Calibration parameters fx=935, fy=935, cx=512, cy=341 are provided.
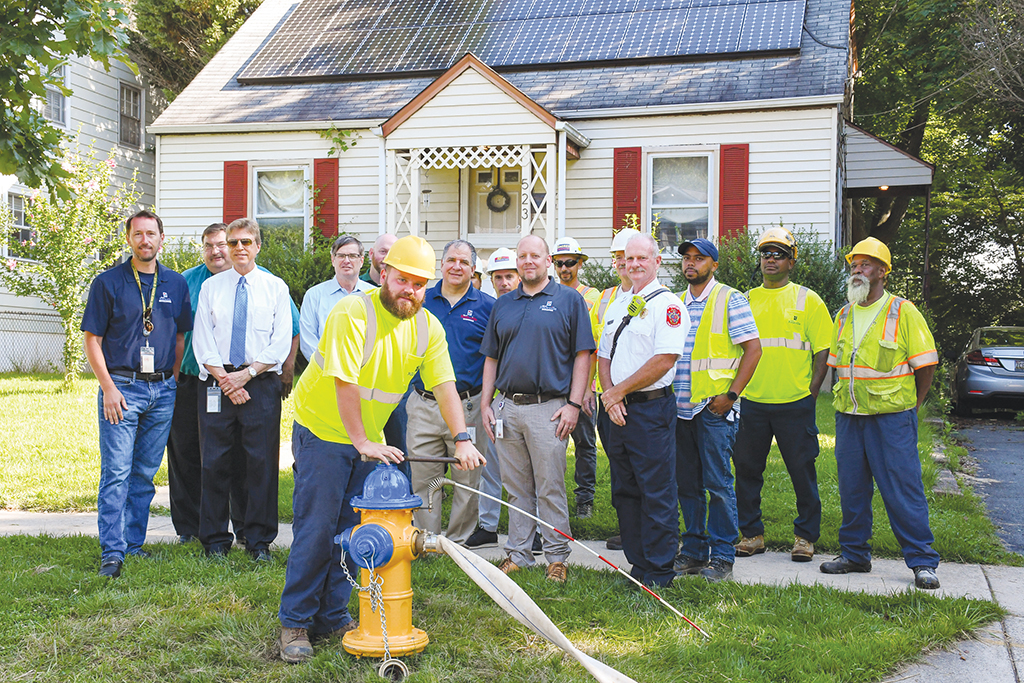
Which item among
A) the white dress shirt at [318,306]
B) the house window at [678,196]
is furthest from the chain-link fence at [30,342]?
the white dress shirt at [318,306]

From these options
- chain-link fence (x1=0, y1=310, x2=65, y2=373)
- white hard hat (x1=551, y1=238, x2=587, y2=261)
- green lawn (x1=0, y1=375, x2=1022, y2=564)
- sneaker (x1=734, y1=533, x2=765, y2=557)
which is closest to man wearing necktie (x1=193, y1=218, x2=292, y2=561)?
green lawn (x1=0, y1=375, x2=1022, y2=564)

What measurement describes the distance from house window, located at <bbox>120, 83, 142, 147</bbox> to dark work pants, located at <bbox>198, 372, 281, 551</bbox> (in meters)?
19.8

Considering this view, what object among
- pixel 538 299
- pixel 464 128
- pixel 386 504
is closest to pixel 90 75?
pixel 464 128

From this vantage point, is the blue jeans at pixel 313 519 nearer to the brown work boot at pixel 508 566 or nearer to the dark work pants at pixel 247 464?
the brown work boot at pixel 508 566

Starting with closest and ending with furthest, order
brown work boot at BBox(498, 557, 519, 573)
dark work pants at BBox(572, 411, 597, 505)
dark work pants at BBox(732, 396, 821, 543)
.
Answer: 1. brown work boot at BBox(498, 557, 519, 573)
2. dark work pants at BBox(732, 396, 821, 543)
3. dark work pants at BBox(572, 411, 597, 505)

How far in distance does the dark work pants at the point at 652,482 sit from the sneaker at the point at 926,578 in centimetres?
148

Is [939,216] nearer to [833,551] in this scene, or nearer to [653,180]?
[653,180]

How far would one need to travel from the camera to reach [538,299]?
6.01 metres

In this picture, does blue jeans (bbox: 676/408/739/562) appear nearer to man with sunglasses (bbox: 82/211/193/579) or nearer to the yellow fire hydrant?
the yellow fire hydrant

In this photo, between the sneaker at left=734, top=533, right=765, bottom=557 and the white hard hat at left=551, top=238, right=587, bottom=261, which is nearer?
the sneaker at left=734, top=533, right=765, bottom=557

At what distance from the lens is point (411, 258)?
4.16 meters

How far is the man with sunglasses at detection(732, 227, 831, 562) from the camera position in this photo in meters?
6.40

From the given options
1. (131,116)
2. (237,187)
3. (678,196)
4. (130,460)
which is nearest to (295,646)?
(130,460)

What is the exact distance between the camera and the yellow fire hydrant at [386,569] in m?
4.09
